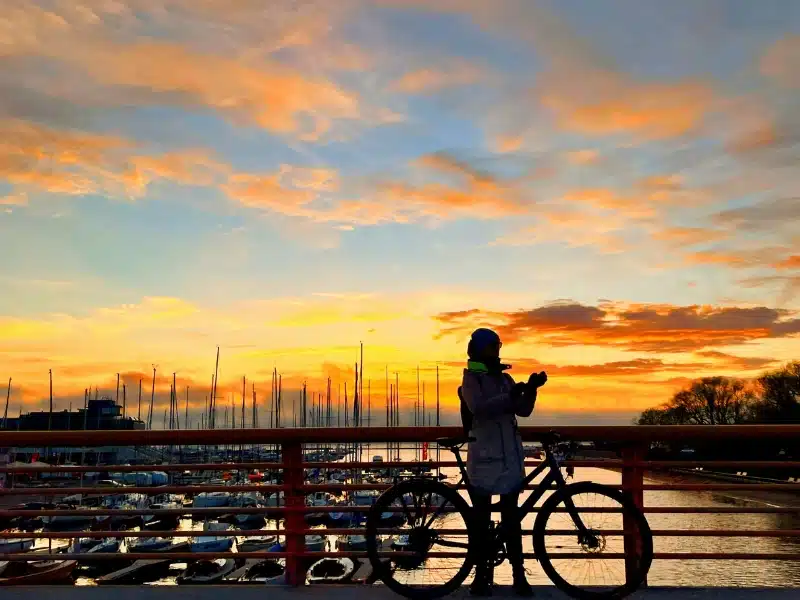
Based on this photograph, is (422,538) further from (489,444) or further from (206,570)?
Answer: (206,570)

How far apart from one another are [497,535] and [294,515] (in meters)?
1.62

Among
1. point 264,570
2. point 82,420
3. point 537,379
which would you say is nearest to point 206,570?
point 264,570

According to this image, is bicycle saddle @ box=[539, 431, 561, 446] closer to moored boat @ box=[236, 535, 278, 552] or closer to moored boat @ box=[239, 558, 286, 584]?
moored boat @ box=[239, 558, 286, 584]

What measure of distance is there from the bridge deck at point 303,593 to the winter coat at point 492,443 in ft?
3.00

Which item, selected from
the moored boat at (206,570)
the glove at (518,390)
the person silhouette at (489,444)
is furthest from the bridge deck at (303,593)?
the moored boat at (206,570)

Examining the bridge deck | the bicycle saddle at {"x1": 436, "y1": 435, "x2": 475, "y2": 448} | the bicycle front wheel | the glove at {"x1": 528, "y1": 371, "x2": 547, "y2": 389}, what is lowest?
the bridge deck

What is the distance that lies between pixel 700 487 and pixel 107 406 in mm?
107915

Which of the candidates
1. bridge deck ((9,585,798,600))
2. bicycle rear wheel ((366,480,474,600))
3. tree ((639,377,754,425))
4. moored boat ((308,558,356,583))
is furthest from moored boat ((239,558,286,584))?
tree ((639,377,754,425))

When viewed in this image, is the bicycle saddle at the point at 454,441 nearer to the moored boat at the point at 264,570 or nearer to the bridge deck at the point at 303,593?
the bridge deck at the point at 303,593

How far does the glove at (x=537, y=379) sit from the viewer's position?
511 cm

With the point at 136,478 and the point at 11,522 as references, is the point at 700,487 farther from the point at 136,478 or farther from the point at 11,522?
the point at 136,478

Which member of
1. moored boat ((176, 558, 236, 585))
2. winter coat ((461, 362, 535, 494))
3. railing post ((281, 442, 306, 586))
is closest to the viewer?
winter coat ((461, 362, 535, 494))

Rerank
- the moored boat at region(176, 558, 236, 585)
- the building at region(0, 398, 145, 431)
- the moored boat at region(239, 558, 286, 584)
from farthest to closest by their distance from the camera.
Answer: the building at region(0, 398, 145, 431)
the moored boat at region(239, 558, 286, 584)
the moored boat at region(176, 558, 236, 585)

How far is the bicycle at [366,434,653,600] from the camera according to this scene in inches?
217
